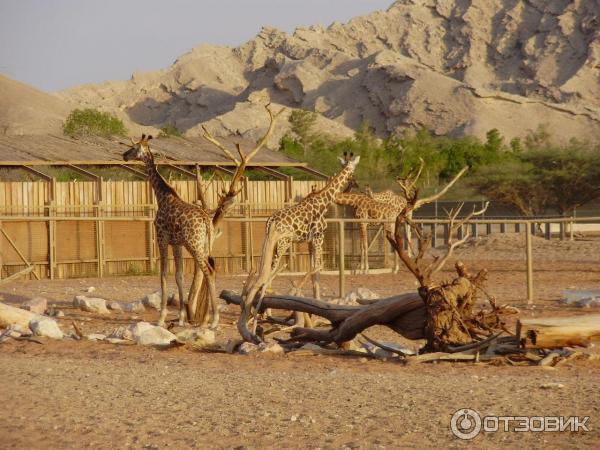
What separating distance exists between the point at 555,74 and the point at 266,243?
10914cm

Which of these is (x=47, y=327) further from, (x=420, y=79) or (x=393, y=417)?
(x=420, y=79)

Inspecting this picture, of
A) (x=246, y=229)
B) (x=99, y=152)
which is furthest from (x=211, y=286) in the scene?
(x=99, y=152)

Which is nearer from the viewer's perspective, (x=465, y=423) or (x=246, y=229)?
(x=465, y=423)

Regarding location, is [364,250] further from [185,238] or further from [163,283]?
[185,238]

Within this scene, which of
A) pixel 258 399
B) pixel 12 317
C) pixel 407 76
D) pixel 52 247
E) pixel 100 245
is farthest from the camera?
pixel 407 76

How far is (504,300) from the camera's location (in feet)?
Answer: 62.6

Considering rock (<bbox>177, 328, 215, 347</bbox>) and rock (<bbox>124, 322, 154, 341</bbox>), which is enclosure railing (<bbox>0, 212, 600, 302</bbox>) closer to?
rock (<bbox>124, 322, 154, 341</bbox>)

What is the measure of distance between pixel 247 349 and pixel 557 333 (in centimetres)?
343

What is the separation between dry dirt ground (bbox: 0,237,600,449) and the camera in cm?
858

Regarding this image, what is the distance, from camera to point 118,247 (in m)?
26.2

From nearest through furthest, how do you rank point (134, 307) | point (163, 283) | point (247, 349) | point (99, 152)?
point (247, 349) < point (163, 283) < point (134, 307) < point (99, 152)

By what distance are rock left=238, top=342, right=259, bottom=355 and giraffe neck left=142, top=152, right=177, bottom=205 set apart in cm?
373

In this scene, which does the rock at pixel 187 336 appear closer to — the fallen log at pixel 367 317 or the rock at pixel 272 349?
the rock at pixel 272 349

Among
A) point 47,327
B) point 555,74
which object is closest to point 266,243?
point 47,327
